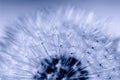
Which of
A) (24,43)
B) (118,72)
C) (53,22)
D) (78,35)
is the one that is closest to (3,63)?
(24,43)

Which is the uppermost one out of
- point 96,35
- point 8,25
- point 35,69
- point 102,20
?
point 8,25

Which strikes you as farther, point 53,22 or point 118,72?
point 53,22

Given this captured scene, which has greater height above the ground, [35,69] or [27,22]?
[27,22]

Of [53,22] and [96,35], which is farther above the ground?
[53,22]

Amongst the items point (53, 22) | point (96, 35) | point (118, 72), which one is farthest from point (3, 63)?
point (118, 72)

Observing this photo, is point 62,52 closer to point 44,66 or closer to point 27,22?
point 44,66

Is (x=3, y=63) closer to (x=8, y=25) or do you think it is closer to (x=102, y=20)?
(x=8, y=25)
